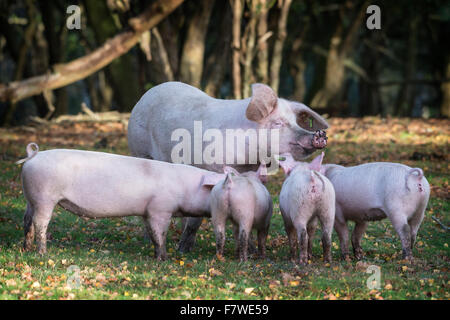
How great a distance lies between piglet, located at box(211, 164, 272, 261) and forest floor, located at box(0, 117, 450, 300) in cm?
29

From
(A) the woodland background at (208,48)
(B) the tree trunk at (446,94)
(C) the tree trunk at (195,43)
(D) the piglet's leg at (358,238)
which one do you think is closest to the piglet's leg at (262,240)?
(D) the piglet's leg at (358,238)

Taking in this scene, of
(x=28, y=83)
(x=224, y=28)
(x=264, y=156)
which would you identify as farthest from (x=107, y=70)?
(x=264, y=156)

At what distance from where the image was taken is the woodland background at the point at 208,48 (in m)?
16.2

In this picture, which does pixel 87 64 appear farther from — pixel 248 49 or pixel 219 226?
pixel 219 226

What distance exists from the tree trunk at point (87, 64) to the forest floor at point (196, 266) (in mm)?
1766

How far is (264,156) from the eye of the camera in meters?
9.06

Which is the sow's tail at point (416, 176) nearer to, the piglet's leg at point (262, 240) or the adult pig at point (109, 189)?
the piglet's leg at point (262, 240)

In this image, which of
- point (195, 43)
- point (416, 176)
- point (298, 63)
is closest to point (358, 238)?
point (416, 176)

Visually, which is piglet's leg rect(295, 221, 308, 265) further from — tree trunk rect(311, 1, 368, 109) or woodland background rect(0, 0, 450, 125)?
tree trunk rect(311, 1, 368, 109)

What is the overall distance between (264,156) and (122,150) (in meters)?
7.75

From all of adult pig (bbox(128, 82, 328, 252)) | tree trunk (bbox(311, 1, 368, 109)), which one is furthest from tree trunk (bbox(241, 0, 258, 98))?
adult pig (bbox(128, 82, 328, 252))

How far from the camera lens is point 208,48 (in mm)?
35375

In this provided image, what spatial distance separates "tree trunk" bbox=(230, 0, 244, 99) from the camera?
18.1m

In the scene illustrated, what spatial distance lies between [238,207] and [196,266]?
80 cm
